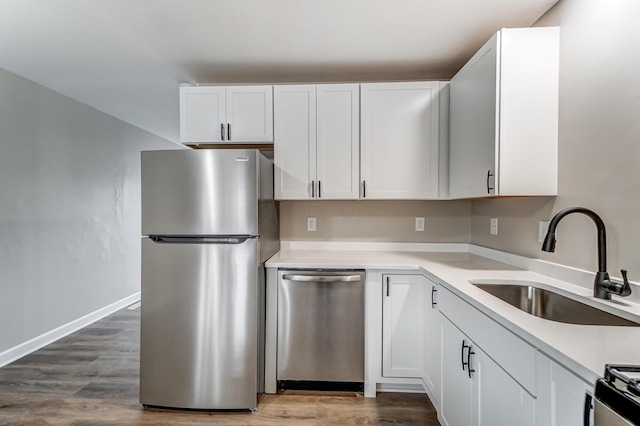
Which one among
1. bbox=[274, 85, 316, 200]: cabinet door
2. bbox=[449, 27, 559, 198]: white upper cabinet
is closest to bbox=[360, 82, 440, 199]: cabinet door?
bbox=[274, 85, 316, 200]: cabinet door

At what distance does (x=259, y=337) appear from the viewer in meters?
2.05

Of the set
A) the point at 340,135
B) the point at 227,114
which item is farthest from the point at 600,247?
the point at 227,114

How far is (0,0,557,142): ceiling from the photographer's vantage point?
1754mm

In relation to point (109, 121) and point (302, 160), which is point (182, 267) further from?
point (109, 121)

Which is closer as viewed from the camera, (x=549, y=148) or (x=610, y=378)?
(x=610, y=378)

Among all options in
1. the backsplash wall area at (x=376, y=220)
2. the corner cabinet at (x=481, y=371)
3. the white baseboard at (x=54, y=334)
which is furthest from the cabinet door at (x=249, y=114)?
the white baseboard at (x=54, y=334)

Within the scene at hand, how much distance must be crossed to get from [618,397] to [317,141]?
209 cm

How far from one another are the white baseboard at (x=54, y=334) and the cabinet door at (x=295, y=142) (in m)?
2.59

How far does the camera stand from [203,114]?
2.45 metres

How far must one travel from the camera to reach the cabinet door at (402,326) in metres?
2.10

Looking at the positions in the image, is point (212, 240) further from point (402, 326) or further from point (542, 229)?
point (542, 229)

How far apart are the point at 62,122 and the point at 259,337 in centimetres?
296

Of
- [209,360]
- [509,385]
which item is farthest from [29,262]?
[509,385]

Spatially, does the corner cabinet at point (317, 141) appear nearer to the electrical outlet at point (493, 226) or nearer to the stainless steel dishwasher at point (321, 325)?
the stainless steel dishwasher at point (321, 325)
